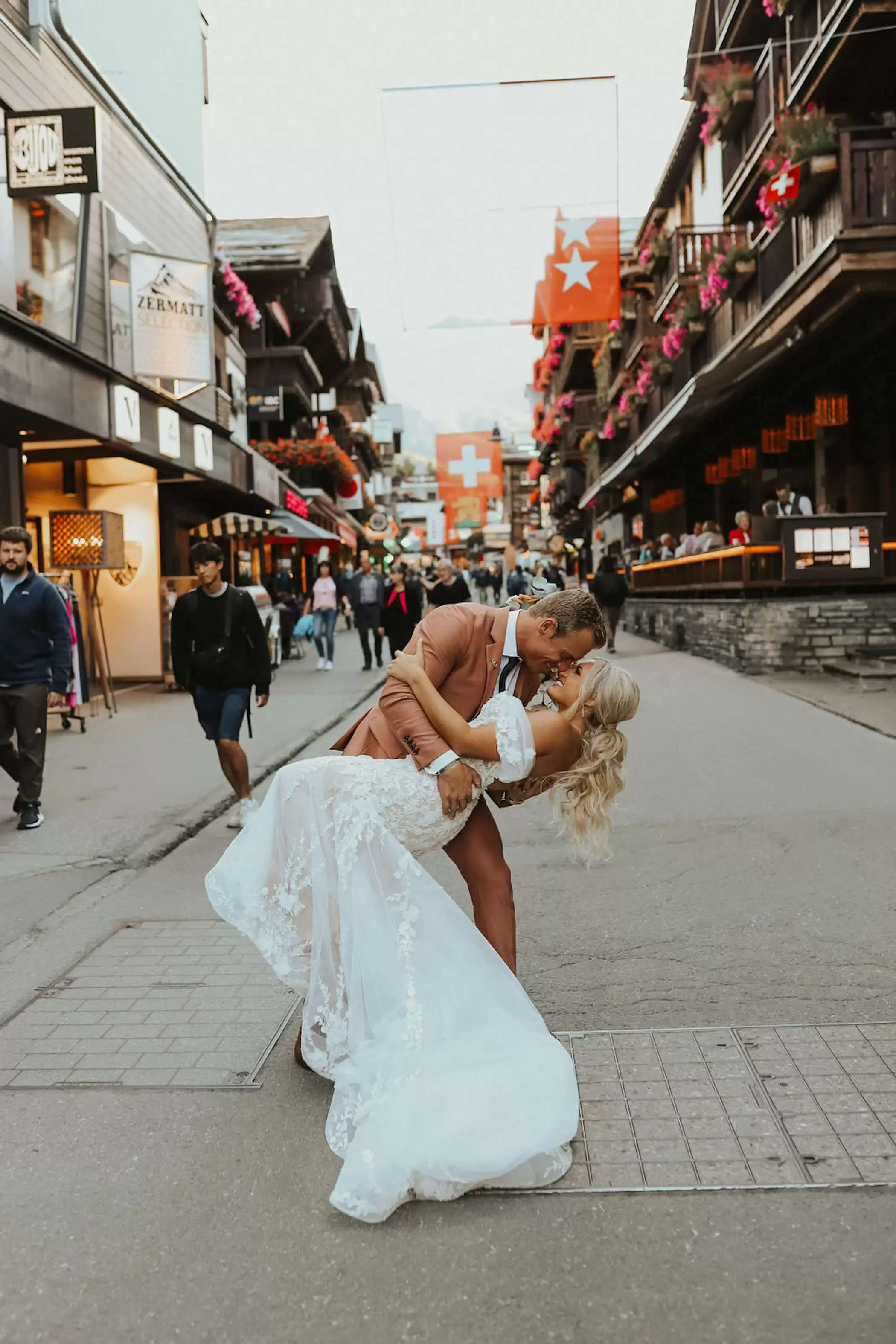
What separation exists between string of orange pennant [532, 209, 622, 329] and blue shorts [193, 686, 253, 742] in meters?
6.16

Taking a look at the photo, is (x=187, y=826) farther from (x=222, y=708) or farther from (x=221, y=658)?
(x=221, y=658)

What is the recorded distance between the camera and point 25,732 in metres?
8.18

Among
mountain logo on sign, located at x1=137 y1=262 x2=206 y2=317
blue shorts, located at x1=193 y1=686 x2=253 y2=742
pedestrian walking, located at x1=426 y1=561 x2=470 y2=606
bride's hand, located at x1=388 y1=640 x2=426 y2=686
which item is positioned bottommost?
blue shorts, located at x1=193 y1=686 x2=253 y2=742

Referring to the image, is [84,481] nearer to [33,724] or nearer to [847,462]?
[33,724]

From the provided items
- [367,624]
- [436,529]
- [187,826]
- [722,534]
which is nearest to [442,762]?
[187,826]

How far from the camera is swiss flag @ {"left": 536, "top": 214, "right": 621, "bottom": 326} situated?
1282 centimetres

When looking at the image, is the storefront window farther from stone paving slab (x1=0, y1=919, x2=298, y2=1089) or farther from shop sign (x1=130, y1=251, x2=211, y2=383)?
stone paving slab (x1=0, y1=919, x2=298, y2=1089)

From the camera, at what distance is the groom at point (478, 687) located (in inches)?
147

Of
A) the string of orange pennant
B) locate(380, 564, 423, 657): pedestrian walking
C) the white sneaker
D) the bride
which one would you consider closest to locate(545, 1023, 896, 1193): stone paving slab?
the bride

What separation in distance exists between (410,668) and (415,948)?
2.73 ft

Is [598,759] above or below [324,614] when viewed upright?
below

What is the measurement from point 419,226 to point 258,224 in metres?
33.2

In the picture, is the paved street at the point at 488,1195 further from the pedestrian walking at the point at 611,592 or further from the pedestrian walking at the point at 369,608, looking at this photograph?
the pedestrian walking at the point at 611,592

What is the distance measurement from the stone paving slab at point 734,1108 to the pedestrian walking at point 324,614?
1668cm
